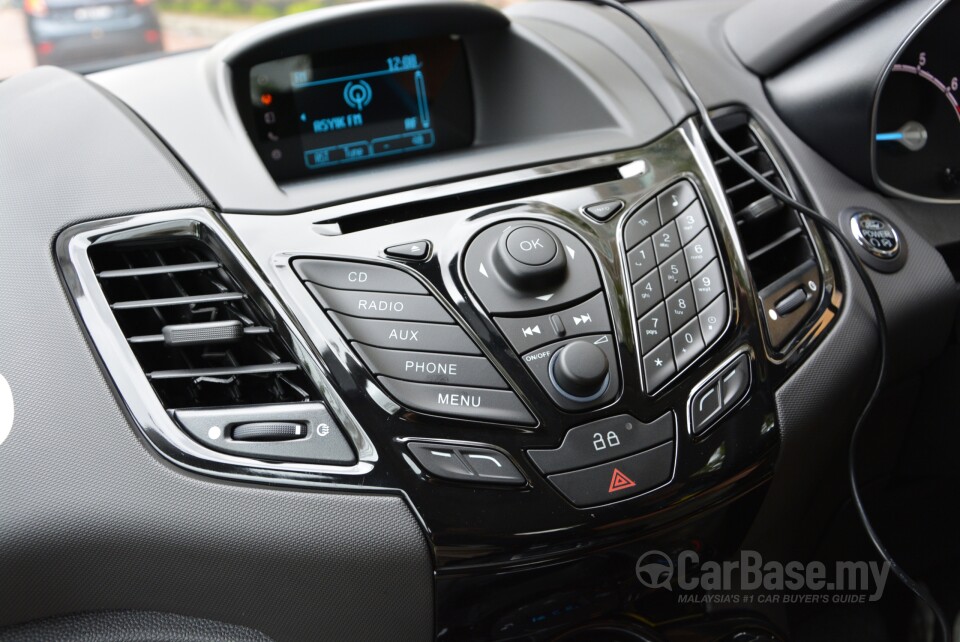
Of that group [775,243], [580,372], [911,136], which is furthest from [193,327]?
[911,136]

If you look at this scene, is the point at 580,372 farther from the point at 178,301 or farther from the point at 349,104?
the point at 349,104

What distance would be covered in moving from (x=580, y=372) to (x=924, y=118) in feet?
2.86

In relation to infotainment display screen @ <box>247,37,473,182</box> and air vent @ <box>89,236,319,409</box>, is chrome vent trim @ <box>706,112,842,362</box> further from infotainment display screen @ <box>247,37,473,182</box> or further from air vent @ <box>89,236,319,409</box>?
air vent @ <box>89,236,319,409</box>

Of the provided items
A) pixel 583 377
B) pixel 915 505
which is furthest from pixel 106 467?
pixel 915 505

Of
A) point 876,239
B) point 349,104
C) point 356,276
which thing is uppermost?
point 349,104

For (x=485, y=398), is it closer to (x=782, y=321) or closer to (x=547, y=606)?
(x=547, y=606)

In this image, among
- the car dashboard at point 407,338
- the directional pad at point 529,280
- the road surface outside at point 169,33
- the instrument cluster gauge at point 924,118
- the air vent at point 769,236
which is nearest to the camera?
the car dashboard at point 407,338

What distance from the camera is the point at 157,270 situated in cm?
94

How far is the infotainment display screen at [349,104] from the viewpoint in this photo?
3.87 ft

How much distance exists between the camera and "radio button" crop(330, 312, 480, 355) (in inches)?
36.9

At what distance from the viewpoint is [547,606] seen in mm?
952

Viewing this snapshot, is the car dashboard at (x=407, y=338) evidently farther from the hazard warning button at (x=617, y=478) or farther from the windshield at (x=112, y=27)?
the windshield at (x=112, y=27)

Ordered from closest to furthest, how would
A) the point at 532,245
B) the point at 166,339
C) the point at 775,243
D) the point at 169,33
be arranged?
the point at 166,339
the point at 532,245
the point at 775,243
the point at 169,33

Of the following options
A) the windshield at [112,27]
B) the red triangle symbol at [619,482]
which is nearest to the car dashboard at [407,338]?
the red triangle symbol at [619,482]
